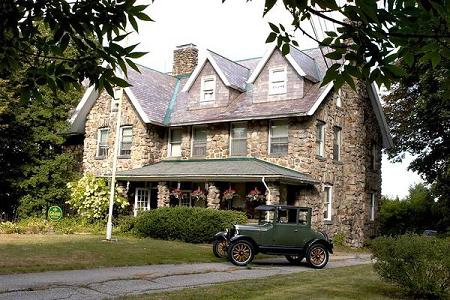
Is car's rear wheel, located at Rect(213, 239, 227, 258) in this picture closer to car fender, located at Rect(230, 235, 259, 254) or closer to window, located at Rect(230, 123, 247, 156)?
car fender, located at Rect(230, 235, 259, 254)

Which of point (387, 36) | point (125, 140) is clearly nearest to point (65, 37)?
point (387, 36)

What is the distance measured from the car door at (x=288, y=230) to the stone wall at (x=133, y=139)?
12.9 meters

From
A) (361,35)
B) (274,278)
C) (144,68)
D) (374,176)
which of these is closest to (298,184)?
(374,176)

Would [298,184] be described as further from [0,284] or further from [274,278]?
[0,284]

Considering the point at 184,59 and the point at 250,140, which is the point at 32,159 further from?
the point at 250,140

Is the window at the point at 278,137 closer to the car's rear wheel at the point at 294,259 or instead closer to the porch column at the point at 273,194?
the porch column at the point at 273,194

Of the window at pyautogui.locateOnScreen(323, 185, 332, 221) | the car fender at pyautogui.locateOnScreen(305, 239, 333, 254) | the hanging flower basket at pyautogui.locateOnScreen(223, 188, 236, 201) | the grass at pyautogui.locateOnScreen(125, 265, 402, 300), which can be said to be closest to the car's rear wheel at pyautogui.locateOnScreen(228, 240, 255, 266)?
the car fender at pyautogui.locateOnScreen(305, 239, 333, 254)

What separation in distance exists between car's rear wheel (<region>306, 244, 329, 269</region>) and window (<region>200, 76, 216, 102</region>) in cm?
1261

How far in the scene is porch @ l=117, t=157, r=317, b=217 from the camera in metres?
21.9

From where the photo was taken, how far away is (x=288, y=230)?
15.6m

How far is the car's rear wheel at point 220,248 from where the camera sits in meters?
16.5

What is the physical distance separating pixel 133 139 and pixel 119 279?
16.6m

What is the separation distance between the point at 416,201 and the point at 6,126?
2823cm

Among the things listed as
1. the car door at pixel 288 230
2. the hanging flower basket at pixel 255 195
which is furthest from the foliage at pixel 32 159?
the car door at pixel 288 230
